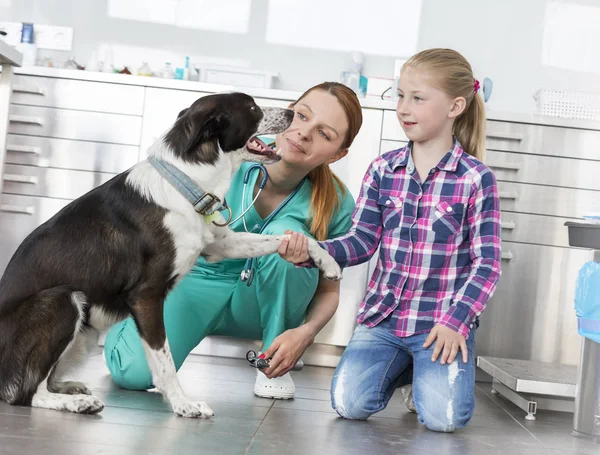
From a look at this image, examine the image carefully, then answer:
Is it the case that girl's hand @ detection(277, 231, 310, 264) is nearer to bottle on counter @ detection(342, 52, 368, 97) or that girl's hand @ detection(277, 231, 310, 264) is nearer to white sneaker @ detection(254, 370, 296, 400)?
white sneaker @ detection(254, 370, 296, 400)

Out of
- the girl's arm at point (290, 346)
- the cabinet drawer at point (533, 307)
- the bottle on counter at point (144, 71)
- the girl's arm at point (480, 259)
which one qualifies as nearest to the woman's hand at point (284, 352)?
the girl's arm at point (290, 346)

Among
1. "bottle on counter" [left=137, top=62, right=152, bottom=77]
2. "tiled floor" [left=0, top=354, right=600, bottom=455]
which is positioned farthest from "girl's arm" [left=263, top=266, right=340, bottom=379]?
"bottle on counter" [left=137, top=62, right=152, bottom=77]

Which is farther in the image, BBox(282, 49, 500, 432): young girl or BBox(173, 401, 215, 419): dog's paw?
BBox(282, 49, 500, 432): young girl

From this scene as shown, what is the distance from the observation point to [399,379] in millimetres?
2293

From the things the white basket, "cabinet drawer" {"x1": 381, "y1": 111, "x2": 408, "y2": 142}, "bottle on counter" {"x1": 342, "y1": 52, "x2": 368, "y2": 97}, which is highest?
"bottle on counter" {"x1": 342, "y1": 52, "x2": 368, "y2": 97}

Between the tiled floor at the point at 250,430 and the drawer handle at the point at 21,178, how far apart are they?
4.00 ft

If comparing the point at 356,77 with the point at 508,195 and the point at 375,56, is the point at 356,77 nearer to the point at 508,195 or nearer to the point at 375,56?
the point at 375,56

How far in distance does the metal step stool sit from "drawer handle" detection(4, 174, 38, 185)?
216cm

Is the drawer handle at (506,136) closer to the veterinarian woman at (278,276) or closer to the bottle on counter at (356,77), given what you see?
the bottle on counter at (356,77)

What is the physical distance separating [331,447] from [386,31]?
3039mm

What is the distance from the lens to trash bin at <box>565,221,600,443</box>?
2.14 meters

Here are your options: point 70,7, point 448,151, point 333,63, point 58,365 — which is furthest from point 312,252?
point 70,7

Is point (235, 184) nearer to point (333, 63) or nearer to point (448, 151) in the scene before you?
point (448, 151)

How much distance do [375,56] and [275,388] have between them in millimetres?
2524
